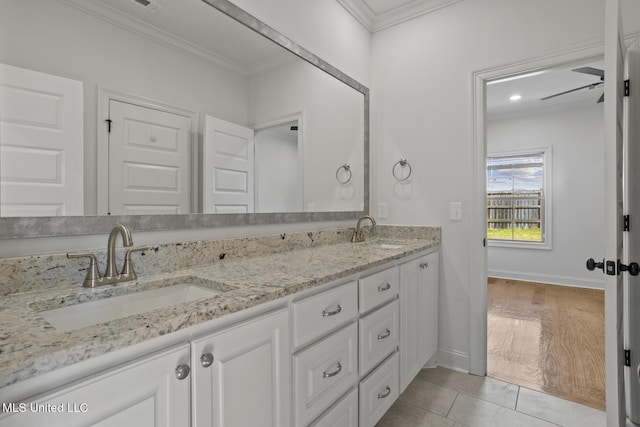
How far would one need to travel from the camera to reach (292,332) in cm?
108

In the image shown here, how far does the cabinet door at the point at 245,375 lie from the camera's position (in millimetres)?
801

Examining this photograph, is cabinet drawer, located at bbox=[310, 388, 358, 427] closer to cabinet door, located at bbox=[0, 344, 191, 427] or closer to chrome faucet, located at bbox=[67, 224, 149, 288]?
cabinet door, located at bbox=[0, 344, 191, 427]

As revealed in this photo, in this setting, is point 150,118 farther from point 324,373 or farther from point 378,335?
point 378,335

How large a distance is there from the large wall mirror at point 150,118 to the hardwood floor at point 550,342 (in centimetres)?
182

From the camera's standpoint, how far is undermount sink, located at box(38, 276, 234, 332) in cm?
90

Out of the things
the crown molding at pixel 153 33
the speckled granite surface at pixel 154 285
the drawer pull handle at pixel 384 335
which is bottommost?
the drawer pull handle at pixel 384 335

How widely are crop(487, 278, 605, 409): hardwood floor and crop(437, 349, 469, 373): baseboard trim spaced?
167 mm

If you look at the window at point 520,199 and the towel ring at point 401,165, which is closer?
the towel ring at point 401,165

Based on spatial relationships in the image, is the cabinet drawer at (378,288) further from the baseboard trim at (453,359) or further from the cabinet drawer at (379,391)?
the baseboard trim at (453,359)

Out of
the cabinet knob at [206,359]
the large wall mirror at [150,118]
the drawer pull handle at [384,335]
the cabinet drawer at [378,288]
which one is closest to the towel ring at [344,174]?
the large wall mirror at [150,118]

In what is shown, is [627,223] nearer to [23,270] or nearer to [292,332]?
[292,332]

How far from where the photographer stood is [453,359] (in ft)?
7.64

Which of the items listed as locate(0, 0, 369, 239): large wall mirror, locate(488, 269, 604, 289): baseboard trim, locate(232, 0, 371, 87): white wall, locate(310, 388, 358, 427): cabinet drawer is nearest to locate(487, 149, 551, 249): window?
locate(488, 269, 604, 289): baseboard trim

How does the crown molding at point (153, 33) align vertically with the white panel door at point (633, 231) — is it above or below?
above
